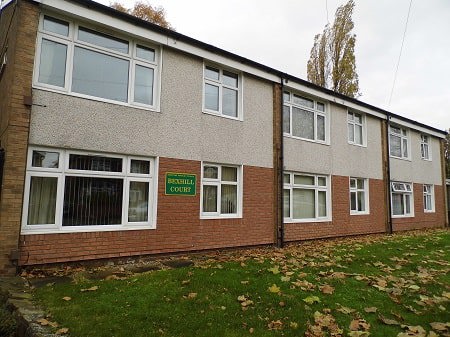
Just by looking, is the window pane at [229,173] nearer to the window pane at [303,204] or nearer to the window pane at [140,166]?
the window pane at [140,166]

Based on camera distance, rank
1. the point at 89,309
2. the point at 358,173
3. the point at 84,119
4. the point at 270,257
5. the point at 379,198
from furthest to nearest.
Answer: the point at 379,198, the point at 358,173, the point at 270,257, the point at 84,119, the point at 89,309

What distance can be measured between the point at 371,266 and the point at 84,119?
640cm

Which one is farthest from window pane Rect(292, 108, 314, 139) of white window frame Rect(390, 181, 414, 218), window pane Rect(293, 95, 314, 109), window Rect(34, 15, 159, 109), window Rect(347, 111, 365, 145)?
white window frame Rect(390, 181, 414, 218)

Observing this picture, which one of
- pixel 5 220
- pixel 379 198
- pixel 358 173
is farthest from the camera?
pixel 379 198

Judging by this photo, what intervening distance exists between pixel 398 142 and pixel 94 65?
13.7 m

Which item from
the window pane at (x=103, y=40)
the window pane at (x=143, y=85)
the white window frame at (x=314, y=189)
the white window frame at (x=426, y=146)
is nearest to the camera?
the window pane at (x=103, y=40)

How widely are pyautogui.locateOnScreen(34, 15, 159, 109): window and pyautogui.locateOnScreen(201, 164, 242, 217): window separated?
7.30 ft

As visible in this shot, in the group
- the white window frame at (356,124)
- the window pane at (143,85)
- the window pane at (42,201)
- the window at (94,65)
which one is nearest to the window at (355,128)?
the white window frame at (356,124)

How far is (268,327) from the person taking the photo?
380 centimetres

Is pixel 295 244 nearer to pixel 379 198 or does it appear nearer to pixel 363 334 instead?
pixel 379 198

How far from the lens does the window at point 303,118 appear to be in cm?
1080

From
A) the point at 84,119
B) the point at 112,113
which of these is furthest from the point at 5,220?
the point at 112,113

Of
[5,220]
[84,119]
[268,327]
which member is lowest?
[268,327]

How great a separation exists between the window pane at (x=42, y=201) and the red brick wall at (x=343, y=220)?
633cm
